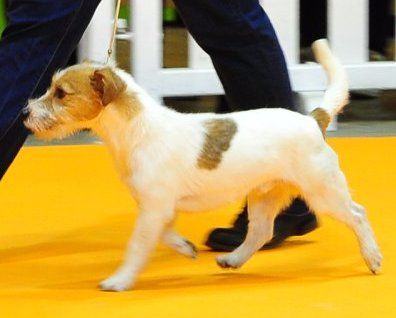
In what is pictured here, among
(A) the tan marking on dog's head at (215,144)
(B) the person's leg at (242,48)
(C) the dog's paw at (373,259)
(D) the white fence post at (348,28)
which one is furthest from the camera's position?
(D) the white fence post at (348,28)

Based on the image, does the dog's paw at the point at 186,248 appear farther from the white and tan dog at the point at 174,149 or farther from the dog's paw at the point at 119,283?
the dog's paw at the point at 119,283

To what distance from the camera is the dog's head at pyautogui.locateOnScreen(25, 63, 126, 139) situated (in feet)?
7.53

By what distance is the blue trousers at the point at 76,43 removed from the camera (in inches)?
99.7

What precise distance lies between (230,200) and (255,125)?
16cm

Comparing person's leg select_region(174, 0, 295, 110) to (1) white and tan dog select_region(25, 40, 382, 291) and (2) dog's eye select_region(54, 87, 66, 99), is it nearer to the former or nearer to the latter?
(1) white and tan dog select_region(25, 40, 382, 291)

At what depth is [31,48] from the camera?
255 cm

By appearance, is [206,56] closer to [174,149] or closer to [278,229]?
[278,229]

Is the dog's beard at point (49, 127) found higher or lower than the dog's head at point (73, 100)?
lower

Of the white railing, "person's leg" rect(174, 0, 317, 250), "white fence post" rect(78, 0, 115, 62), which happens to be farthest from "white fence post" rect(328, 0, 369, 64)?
"person's leg" rect(174, 0, 317, 250)

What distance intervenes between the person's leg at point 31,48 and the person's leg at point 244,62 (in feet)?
0.86

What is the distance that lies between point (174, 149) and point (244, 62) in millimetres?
453

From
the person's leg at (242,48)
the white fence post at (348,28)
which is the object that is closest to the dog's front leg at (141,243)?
the person's leg at (242,48)

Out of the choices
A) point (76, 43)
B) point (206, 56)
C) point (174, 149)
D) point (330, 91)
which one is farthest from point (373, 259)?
point (206, 56)

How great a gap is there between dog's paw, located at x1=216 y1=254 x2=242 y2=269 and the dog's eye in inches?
20.4
